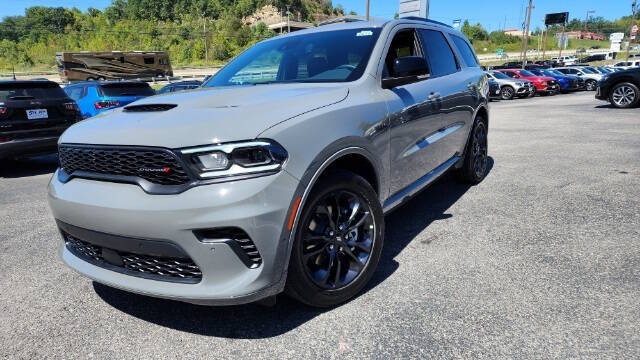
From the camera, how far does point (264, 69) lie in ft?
12.3

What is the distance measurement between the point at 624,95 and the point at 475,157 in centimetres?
1172

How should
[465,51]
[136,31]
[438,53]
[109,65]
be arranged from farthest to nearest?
[136,31]
[109,65]
[465,51]
[438,53]

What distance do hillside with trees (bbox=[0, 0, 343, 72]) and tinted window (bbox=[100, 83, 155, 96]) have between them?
67.1 metres

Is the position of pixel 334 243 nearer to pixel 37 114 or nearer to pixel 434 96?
pixel 434 96

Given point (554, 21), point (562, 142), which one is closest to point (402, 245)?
point (562, 142)

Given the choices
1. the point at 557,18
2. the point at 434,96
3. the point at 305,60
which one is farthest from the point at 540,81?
the point at 557,18

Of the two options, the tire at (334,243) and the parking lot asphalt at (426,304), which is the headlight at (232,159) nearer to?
the tire at (334,243)

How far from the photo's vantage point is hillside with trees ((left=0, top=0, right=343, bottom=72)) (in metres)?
83.6

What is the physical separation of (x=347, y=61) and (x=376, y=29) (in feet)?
1.45

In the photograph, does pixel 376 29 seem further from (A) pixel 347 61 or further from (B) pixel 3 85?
(B) pixel 3 85

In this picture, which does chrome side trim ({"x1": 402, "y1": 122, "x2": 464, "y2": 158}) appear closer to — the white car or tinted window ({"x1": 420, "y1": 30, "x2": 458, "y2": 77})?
tinted window ({"x1": 420, "y1": 30, "x2": 458, "y2": 77})

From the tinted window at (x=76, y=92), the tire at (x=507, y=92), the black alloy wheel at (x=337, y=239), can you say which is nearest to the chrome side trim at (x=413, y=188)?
the black alloy wheel at (x=337, y=239)

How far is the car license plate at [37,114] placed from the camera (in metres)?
6.99

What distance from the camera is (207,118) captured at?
2264 mm
